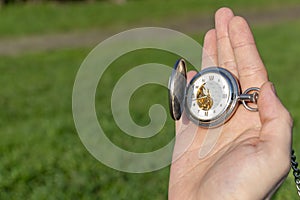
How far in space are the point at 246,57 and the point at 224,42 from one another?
23cm

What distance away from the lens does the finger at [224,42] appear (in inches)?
108

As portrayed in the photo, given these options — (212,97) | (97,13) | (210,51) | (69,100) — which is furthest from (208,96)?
(97,13)

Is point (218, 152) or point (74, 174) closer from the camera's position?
point (218, 152)

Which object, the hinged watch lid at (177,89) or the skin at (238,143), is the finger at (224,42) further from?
the hinged watch lid at (177,89)

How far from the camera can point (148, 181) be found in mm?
4164

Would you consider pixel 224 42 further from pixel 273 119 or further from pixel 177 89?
pixel 273 119

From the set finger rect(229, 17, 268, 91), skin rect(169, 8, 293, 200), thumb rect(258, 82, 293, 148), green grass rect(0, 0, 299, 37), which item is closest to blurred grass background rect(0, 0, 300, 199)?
green grass rect(0, 0, 299, 37)

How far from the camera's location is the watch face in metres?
2.52

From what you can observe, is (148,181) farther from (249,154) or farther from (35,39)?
(35,39)

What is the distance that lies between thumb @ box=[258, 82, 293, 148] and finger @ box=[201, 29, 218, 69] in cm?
64

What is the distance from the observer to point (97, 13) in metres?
18.2

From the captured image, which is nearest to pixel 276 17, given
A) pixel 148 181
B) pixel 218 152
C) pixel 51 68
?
pixel 51 68

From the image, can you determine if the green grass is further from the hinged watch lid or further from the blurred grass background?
the hinged watch lid

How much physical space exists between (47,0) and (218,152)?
62.7 ft
